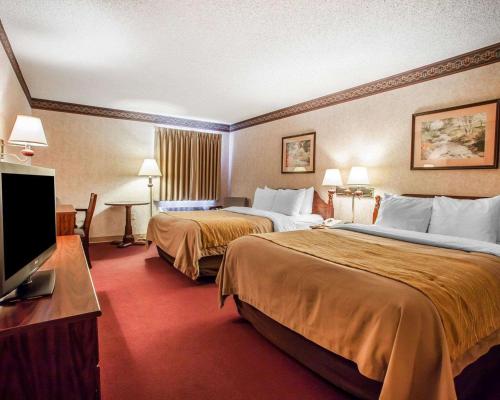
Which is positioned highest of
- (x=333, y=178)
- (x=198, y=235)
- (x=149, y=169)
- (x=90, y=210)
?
(x=149, y=169)

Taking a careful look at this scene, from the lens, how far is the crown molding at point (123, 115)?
5036 mm

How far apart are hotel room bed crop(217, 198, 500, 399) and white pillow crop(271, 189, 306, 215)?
6.77 ft

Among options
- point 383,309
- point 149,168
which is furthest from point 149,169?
point 383,309

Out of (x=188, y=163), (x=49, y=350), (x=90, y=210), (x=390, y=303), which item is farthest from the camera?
(x=188, y=163)

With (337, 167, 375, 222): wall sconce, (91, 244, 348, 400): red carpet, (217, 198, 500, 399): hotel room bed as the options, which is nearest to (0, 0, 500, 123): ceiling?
(337, 167, 375, 222): wall sconce

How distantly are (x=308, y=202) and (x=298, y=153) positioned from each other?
863 mm

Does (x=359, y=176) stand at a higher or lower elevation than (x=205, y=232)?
higher

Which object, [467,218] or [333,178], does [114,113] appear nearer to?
[333,178]

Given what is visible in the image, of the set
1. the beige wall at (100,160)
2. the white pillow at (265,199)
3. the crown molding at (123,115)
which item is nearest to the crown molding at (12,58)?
the crown molding at (123,115)

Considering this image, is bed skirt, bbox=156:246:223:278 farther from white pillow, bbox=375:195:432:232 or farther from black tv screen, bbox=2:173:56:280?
black tv screen, bbox=2:173:56:280

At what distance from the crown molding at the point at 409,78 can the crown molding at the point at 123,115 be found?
1954 mm

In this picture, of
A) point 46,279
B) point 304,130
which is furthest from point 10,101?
point 304,130

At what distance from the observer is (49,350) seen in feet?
3.34

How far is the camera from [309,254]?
202 centimetres
